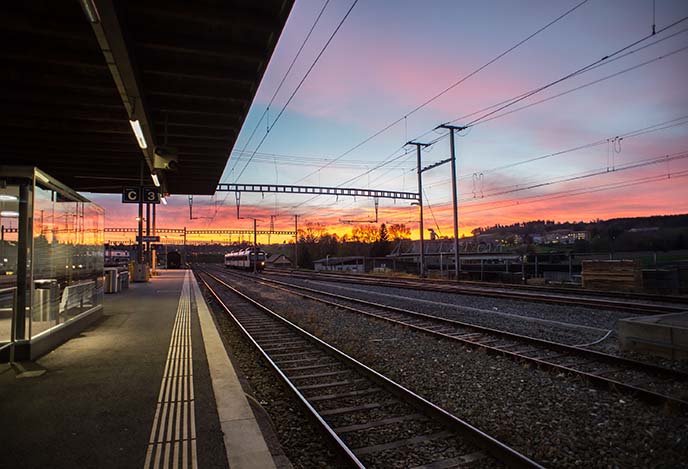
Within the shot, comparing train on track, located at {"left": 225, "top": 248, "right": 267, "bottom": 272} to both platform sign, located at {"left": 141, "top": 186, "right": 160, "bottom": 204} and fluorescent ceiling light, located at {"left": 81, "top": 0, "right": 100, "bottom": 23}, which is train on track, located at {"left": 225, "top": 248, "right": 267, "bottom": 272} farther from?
fluorescent ceiling light, located at {"left": 81, "top": 0, "right": 100, "bottom": 23}

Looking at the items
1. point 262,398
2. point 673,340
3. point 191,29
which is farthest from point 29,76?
point 673,340

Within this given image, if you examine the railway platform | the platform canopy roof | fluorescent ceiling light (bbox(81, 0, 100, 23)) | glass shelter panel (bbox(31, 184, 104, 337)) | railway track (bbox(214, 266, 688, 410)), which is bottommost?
railway track (bbox(214, 266, 688, 410))

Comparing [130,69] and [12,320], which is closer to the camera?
[12,320]

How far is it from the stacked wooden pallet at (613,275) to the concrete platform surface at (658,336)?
11541 mm

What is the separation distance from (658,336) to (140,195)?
18.9 metres

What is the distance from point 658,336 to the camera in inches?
293

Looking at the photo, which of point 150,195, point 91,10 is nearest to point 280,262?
point 150,195

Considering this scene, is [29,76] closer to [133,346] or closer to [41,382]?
[133,346]

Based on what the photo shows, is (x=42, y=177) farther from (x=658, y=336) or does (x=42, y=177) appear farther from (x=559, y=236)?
(x=559, y=236)

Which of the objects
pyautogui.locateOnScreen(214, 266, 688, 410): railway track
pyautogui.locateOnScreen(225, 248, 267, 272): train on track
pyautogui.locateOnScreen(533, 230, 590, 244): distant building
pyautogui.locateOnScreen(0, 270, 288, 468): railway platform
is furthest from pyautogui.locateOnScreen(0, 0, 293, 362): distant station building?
pyautogui.locateOnScreen(533, 230, 590, 244): distant building

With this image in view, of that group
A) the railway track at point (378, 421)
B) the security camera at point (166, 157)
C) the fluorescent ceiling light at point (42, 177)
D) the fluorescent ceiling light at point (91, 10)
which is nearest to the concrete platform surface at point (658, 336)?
the railway track at point (378, 421)

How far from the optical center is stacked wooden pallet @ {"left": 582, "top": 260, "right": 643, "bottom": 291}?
1839 cm

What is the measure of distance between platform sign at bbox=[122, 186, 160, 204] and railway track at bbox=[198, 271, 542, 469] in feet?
45.2

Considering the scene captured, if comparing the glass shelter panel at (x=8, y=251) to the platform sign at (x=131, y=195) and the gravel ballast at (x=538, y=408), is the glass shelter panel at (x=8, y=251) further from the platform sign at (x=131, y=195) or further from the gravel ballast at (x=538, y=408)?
the platform sign at (x=131, y=195)
